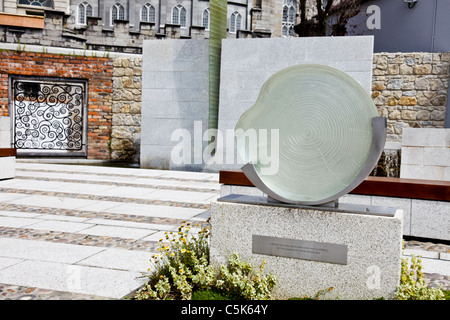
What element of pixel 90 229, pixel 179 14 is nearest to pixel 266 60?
pixel 90 229

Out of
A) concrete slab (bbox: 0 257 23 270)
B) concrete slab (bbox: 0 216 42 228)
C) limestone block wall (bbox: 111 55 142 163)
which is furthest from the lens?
limestone block wall (bbox: 111 55 142 163)

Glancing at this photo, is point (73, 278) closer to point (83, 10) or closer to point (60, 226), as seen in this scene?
point (60, 226)

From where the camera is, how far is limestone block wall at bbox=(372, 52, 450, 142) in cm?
1092

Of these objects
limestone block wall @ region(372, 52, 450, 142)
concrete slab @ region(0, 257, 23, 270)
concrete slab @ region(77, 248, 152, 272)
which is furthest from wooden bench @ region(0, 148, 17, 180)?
limestone block wall @ region(372, 52, 450, 142)

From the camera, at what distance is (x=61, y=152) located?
12.7m

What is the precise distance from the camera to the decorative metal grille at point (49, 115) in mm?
12383

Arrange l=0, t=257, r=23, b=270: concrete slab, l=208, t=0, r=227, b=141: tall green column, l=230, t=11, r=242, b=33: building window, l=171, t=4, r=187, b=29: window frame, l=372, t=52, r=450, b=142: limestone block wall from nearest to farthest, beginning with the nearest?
l=0, t=257, r=23, b=270: concrete slab
l=208, t=0, r=227, b=141: tall green column
l=372, t=52, r=450, b=142: limestone block wall
l=171, t=4, r=187, b=29: window frame
l=230, t=11, r=242, b=33: building window

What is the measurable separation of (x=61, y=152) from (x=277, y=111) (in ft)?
35.0

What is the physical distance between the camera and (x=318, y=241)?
3105mm

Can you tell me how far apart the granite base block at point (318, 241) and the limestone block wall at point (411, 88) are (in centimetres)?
875

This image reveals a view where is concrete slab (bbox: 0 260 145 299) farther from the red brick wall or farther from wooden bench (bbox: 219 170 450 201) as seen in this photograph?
the red brick wall

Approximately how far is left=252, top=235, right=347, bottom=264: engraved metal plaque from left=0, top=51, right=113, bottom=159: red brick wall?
10.3 metres
